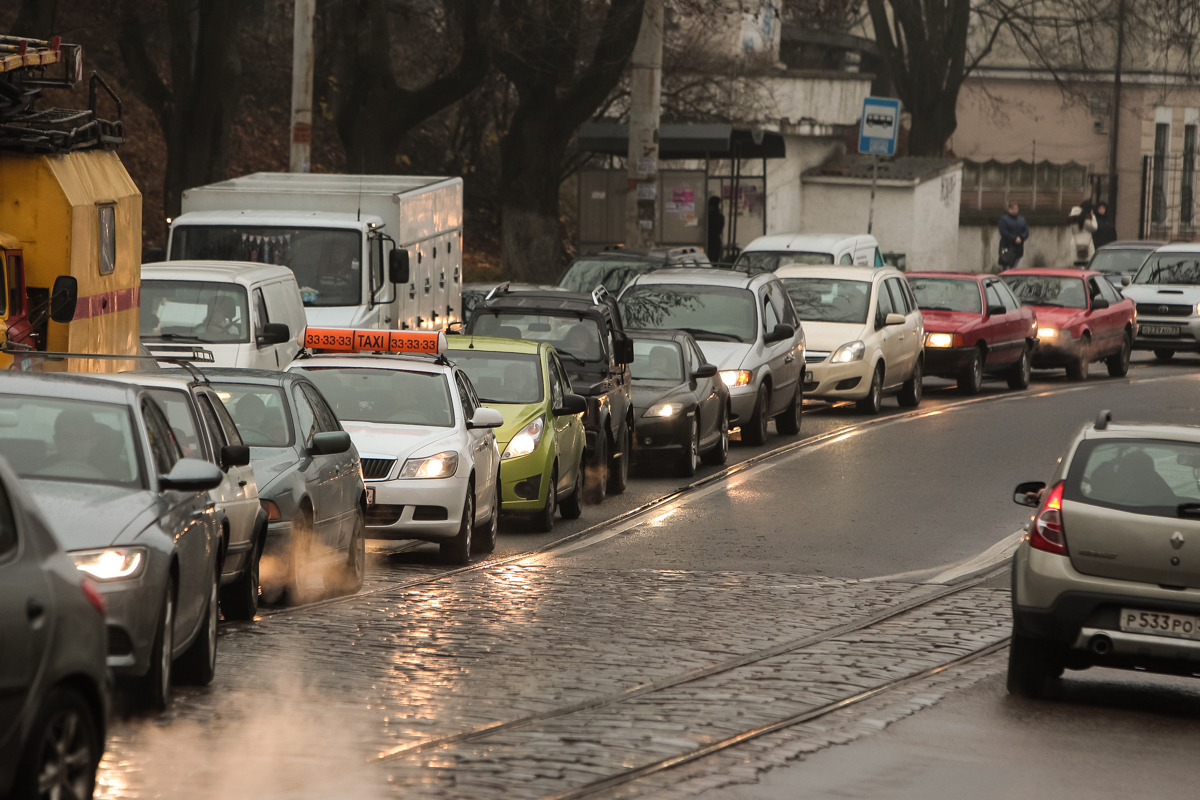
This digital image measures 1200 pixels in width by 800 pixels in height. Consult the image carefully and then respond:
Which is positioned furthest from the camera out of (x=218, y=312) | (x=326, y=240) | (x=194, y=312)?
(x=326, y=240)

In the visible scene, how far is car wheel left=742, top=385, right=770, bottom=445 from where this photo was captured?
21.9 m

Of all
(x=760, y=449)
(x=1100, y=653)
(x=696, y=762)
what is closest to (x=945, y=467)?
(x=760, y=449)

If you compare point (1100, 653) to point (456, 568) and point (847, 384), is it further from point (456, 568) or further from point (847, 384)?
point (847, 384)

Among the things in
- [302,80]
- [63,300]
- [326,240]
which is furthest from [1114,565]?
[302,80]

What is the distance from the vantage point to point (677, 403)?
19266 millimetres

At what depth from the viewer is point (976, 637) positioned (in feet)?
37.3

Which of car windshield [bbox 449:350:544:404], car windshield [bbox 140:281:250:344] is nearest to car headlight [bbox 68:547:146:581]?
car windshield [bbox 449:350:544:404]

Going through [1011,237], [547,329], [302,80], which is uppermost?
[302,80]

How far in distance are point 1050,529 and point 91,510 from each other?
14.2ft

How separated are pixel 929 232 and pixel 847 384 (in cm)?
2307

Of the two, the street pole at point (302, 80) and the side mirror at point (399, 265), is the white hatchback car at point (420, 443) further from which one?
the street pole at point (302, 80)

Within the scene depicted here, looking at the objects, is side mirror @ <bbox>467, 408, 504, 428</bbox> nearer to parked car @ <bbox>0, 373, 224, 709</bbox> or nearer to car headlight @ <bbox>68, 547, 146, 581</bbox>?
parked car @ <bbox>0, 373, 224, 709</bbox>

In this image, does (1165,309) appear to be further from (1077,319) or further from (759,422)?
(759,422)

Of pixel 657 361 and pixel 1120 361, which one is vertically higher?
pixel 657 361
